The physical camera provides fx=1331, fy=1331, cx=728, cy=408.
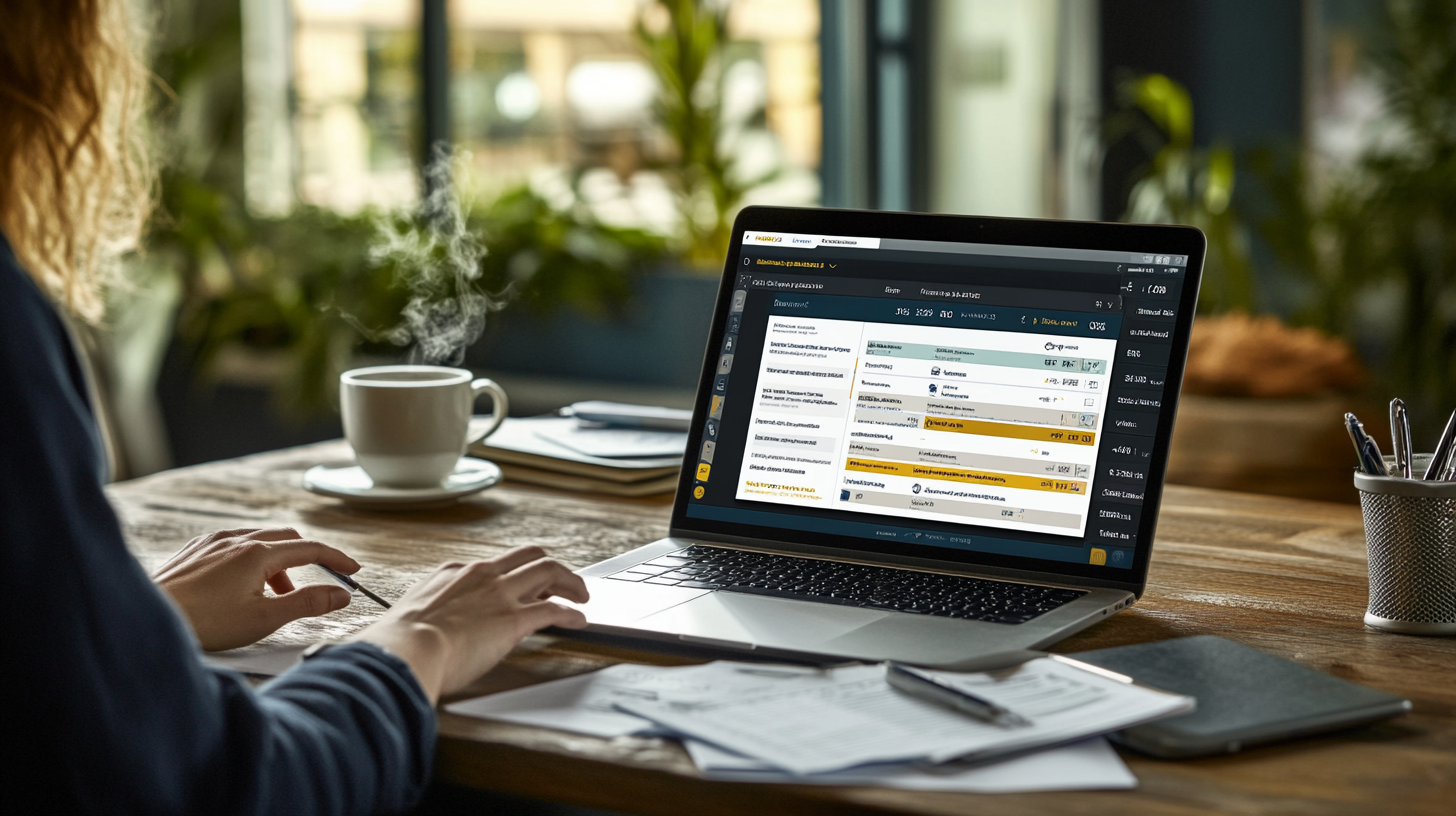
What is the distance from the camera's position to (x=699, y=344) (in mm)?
3730

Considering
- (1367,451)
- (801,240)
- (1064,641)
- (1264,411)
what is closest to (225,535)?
(801,240)

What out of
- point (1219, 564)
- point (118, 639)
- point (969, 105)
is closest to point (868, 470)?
point (1219, 564)

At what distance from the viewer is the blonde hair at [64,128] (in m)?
0.79

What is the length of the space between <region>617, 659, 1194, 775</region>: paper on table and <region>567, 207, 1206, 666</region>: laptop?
0.11m

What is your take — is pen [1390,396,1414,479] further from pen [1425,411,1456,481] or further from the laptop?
the laptop

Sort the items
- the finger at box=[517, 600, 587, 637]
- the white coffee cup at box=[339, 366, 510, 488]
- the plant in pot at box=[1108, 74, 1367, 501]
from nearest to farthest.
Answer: the finger at box=[517, 600, 587, 637], the white coffee cup at box=[339, 366, 510, 488], the plant in pot at box=[1108, 74, 1367, 501]

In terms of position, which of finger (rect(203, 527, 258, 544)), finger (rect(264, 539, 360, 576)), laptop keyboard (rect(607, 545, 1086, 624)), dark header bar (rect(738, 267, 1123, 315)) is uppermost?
dark header bar (rect(738, 267, 1123, 315))

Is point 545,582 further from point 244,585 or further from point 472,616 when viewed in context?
point 244,585

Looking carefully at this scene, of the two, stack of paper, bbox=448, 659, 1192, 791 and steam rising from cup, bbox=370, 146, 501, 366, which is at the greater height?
steam rising from cup, bbox=370, 146, 501, 366

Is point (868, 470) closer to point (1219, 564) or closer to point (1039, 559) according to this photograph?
point (1039, 559)

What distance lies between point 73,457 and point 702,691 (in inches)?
14.5

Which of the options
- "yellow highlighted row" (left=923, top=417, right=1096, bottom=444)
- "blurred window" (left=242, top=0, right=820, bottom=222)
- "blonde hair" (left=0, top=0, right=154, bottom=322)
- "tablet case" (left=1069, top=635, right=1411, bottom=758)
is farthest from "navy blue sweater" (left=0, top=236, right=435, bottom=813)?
"blurred window" (left=242, top=0, right=820, bottom=222)

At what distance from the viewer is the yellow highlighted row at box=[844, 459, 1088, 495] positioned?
40.6 inches

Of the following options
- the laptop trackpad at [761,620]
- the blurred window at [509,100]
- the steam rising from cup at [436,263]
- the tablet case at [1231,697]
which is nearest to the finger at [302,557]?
the laptop trackpad at [761,620]
